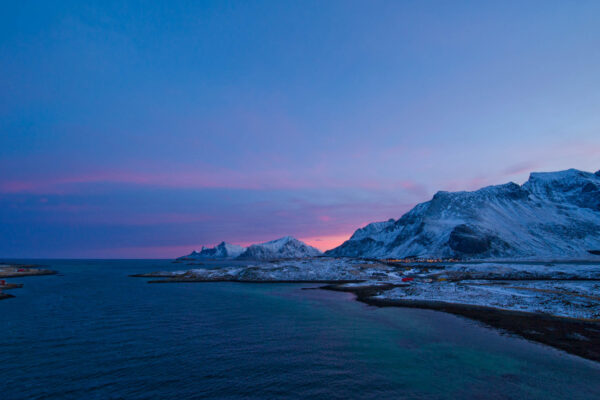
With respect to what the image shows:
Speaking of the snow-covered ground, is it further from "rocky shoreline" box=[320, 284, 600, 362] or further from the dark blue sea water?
the dark blue sea water

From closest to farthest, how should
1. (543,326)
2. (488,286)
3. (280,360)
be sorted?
(280,360), (543,326), (488,286)

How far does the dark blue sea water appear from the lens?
61.1ft

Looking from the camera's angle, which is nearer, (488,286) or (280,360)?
(280,360)

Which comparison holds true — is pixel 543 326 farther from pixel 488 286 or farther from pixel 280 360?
pixel 488 286

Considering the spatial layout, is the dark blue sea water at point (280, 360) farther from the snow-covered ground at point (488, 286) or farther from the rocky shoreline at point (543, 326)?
the snow-covered ground at point (488, 286)

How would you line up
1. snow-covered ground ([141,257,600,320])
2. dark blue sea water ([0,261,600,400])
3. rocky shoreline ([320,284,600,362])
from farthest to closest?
snow-covered ground ([141,257,600,320]), rocky shoreline ([320,284,600,362]), dark blue sea water ([0,261,600,400])

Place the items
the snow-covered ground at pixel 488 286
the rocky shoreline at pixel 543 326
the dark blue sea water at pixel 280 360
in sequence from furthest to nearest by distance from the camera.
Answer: the snow-covered ground at pixel 488 286 → the rocky shoreline at pixel 543 326 → the dark blue sea water at pixel 280 360

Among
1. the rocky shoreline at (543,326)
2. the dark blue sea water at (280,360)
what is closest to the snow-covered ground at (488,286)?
the rocky shoreline at (543,326)

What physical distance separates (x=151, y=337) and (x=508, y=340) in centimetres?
3382

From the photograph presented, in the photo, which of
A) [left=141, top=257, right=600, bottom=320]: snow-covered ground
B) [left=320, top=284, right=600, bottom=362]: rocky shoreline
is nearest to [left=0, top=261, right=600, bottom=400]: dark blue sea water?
[left=320, top=284, right=600, bottom=362]: rocky shoreline

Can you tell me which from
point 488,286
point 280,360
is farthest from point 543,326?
point 488,286

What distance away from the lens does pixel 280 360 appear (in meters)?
23.9

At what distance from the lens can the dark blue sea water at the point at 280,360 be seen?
61.1 ft

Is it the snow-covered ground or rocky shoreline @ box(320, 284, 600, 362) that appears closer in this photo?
rocky shoreline @ box(320, 284, 600, 362)
